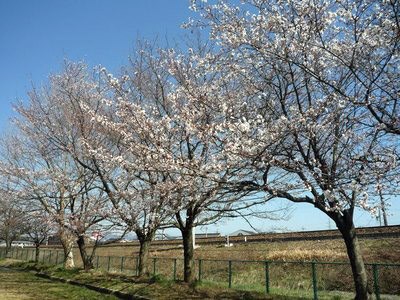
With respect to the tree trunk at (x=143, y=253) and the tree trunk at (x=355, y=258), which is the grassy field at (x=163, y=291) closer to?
the tree trunk at (x=143, y=253)

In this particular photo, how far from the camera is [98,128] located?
16.5 meters

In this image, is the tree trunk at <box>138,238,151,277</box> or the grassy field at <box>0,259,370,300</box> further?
the tree trunk at <box>138,238,151,277</box>

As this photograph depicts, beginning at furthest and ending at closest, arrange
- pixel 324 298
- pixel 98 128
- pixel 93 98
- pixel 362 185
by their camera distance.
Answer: pixel 93 98 → pixel 98 128 → pixel 324 298 → pixel 362 185

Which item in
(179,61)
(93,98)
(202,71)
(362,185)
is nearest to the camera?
(362,185)

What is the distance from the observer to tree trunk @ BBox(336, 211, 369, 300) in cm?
864

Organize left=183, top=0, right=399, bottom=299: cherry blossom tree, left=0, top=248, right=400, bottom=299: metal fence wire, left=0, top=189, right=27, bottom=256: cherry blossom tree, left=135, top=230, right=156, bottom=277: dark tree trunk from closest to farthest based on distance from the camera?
left=183, top=0, right=399, bottom=299: cherry blossom tree → left=0, top=248, right=400, bottom=299: metal fence wire → left=135, top=230, right=156, bottom=277: dark tree trunk → left=0, top=189, right=27, bottom=256: cherry blossom tree

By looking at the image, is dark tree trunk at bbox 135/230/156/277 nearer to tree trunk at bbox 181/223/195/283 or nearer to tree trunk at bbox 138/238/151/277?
tree trunk at bbox 138/238/151/277

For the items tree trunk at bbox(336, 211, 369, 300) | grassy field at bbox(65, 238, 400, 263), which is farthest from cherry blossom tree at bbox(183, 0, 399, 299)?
grassy field at bbox(65, 238, 400, 263)

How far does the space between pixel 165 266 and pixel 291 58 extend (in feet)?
62.4

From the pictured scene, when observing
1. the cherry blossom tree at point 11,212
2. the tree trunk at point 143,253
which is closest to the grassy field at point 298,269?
the tree trunk at point 143,253

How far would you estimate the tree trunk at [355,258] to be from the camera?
864 centimetres

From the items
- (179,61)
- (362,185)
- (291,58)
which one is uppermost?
(179,61)

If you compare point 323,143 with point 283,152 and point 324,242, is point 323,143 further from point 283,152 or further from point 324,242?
point 324,242

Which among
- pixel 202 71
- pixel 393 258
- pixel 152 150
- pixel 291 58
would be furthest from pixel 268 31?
pixel 393 258
